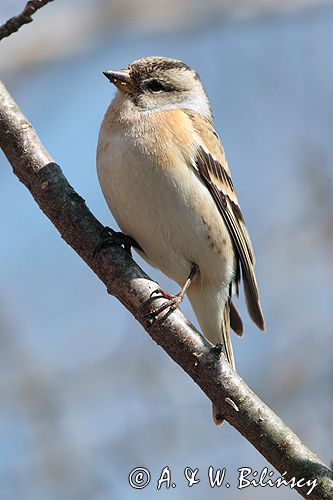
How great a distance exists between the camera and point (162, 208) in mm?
4215

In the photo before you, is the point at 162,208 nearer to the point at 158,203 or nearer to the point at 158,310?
the point at 158,203

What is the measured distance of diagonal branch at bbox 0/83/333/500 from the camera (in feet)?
10.1

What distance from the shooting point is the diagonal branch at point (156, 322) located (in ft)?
10.1

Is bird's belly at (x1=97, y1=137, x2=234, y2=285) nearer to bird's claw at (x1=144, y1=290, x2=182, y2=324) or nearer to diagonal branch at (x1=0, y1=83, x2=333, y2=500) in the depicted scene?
diagonal branch at (x1=0, y1=83, x2=333, y2=500)

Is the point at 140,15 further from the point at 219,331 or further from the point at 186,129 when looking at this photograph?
the point at 219,331

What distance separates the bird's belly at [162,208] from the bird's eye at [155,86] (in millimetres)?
679

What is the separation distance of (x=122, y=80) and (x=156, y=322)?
1939 mm

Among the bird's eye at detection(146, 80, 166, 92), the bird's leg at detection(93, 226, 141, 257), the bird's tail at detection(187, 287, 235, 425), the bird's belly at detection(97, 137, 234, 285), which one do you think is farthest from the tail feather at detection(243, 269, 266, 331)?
the bird's eye at detection(146, 80, 166, 92)

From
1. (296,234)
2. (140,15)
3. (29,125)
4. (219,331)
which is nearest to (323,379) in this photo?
(219,331)

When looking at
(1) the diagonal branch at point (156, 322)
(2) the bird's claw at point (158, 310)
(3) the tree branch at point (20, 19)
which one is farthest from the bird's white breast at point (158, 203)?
(3) the tree branch at point (20, 19)

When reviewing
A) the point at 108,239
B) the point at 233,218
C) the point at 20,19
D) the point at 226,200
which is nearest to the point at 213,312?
the point at 233,218

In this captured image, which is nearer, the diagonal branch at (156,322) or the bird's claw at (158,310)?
the diagonal branch at (156,322)

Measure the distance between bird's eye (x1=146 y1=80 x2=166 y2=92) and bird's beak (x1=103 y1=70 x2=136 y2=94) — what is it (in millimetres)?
116

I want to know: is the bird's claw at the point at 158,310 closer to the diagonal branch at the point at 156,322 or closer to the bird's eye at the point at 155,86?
the diagonal branch at the point at 156,322
